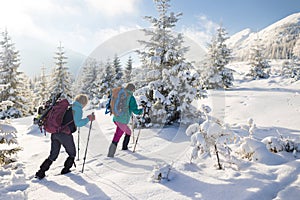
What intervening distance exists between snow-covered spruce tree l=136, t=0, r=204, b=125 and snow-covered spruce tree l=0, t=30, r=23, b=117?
1773cm

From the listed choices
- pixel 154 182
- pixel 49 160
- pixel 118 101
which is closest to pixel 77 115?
pixel 49 160

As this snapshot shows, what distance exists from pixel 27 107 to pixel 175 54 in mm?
19767

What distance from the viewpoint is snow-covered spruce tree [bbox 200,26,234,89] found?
23391 mm

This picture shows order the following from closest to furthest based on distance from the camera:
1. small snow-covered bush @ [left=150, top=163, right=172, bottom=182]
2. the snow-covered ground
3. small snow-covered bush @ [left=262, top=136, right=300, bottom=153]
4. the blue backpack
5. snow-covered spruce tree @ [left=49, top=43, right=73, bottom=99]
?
1. the snow-covered ground
2. small snow-covered bush @ [left=150, top=163, right=172, bottom=182]
3. small snow-covered bush @ [left=262, top=136, right=300, bottom=153]
4. the blue backpack
5. snow-covered spruce tree @ [left=49, top=43, right=73, bottom=99]

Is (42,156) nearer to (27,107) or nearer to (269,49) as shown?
(27,107)

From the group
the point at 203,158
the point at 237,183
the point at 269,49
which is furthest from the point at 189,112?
the point at 269,49

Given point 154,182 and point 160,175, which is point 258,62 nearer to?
point 160,175

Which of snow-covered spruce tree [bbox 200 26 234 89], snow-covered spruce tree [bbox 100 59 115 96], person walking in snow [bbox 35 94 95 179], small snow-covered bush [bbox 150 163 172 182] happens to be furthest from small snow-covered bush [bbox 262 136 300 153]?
snow-covered spruce tree [bbox 100 59 115 96]

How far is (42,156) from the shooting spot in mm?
7059

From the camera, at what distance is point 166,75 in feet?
31.7

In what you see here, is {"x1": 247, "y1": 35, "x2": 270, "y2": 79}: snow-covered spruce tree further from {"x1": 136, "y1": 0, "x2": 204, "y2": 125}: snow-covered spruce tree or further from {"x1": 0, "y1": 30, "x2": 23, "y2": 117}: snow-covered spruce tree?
{"x1": 0, "y1": 30, "x2": 23, "y2": 117}: snow-covered spruce tree

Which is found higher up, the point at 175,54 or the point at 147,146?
the point at 175,54

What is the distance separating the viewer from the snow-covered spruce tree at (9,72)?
2159 centimetres

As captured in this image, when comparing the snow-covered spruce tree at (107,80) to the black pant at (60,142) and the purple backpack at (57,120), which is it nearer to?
the black pant at (60,142)
